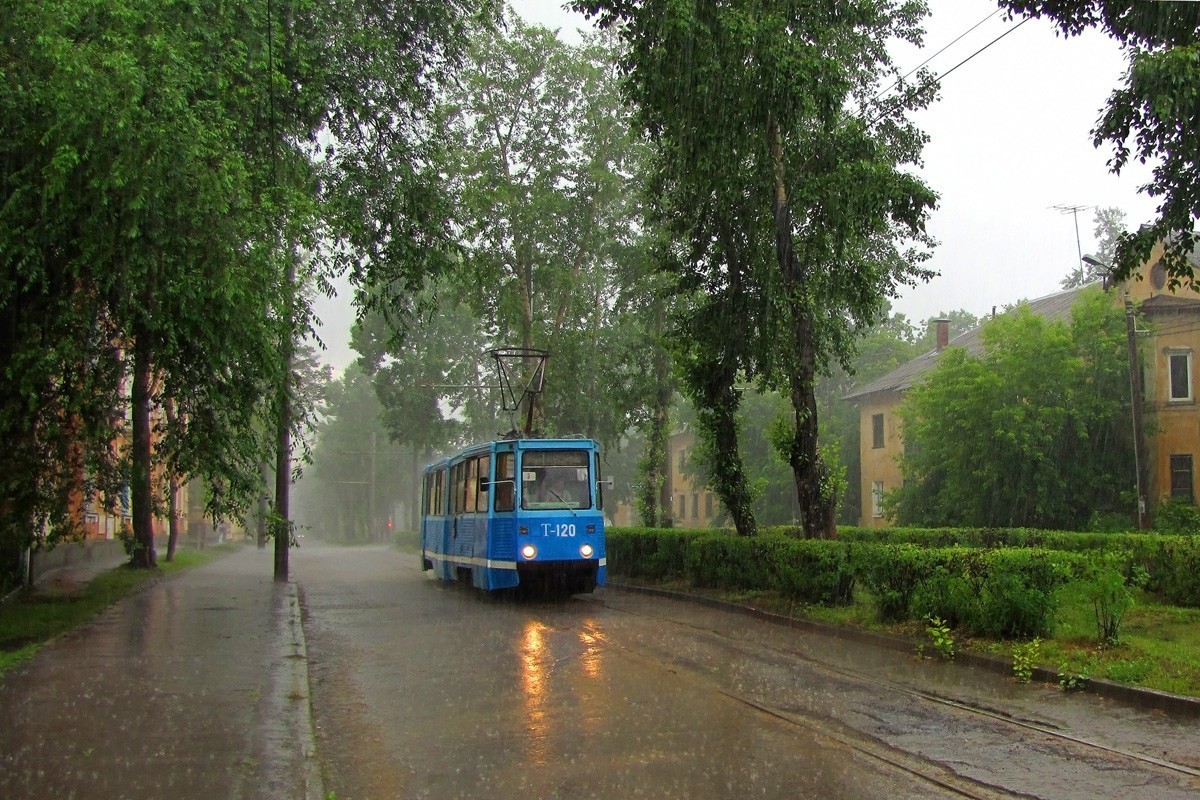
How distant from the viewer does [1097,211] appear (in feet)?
279

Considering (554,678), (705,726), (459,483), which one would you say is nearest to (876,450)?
(459,483)

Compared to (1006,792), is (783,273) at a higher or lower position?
higher

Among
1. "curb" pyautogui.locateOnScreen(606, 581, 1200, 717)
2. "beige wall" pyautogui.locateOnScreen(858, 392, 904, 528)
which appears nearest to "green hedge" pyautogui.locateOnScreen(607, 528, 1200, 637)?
"curb" pyautogui.locateOnScreen(606, 581, 1200, 717)

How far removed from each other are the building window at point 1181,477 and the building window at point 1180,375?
2.20 m

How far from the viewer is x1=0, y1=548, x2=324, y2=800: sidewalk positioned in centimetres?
670

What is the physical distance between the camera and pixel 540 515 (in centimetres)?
1978

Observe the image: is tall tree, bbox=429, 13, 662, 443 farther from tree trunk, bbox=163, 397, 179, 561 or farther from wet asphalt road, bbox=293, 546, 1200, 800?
wet asphalt road, bbox=293, 546, 1200, 800

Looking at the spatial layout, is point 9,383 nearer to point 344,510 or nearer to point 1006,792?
point 1006,792

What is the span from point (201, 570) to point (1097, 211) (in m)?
74.7

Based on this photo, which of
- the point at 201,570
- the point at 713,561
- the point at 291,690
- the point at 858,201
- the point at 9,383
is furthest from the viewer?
the point at 201,570

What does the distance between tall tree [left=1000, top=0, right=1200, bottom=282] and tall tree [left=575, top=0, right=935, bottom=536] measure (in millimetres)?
3019

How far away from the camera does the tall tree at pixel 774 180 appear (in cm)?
1730

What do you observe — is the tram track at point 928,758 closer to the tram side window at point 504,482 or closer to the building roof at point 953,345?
the tram side window at point 504,482

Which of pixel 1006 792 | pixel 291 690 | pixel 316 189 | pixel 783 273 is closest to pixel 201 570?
pixel 316 189
